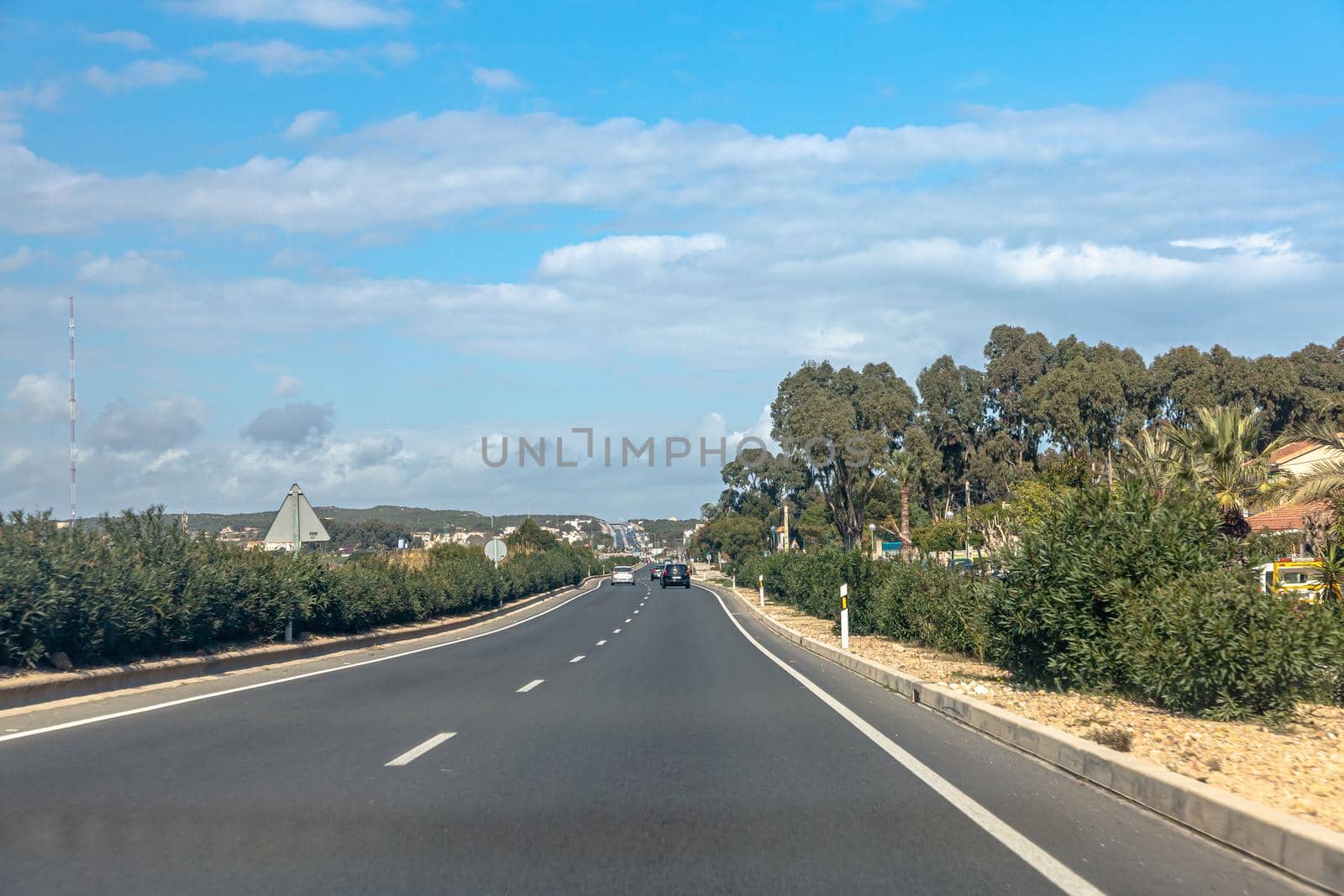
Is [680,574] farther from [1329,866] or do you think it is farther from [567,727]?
[1329,866]

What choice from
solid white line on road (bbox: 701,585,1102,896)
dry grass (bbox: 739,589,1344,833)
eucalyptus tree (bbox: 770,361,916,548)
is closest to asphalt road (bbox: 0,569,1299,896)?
solid white line on road (bbox: 701,585,1102,896)

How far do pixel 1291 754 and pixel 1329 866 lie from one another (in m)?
3.67

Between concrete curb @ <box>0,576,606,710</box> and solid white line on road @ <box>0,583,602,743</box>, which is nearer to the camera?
solid white line on road @ <box>0,583,602,743</box>

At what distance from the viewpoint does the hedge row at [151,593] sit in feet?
52.2

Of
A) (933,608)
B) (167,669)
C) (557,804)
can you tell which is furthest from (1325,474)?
(167,669)

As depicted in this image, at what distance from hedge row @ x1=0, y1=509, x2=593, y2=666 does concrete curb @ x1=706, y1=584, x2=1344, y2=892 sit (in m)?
12.0

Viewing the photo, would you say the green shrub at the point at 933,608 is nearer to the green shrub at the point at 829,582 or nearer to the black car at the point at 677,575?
the green shrub at the point at 829,582

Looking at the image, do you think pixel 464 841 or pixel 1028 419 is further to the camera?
pixel 1028 419

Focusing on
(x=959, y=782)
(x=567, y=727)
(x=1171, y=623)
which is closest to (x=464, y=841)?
(x=959, y=782)

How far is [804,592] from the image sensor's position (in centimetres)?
4538

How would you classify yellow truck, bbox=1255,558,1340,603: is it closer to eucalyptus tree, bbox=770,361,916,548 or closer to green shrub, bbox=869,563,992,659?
green shrub, bbox=869,563,992,659

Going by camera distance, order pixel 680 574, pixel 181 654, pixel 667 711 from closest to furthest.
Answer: pixel 667 711
pixel 181 654
pixel 680 574

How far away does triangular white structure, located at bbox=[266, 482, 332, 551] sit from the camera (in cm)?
2595

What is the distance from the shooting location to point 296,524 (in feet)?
85.8
